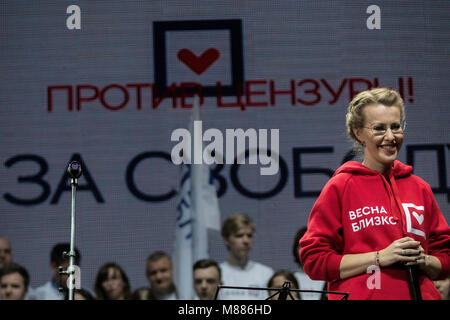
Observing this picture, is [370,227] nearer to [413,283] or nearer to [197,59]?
[413,283]

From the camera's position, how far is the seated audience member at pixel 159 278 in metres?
5.76

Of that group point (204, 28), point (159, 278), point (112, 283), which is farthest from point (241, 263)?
point (204, 28)

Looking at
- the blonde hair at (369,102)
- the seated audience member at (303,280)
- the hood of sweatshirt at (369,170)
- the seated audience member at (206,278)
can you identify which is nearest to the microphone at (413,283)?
the hood of sweatshirt at (369,170)

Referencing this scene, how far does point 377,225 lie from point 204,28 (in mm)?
4109

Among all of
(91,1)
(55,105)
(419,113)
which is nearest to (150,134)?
(55,105)

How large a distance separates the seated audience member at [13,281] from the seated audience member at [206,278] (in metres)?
1.30

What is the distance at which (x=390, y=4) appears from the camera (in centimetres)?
607

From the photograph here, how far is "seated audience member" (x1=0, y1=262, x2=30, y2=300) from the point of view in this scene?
5.74 metres

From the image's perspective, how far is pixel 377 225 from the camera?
2.34 metres

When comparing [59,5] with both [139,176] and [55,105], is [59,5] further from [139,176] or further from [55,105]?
[139,176]

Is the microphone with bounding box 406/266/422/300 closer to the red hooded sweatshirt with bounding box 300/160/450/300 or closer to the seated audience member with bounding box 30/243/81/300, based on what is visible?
the red hooded sweatshirt with bounding box 300/160/450/300

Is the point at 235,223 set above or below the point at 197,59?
below
